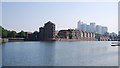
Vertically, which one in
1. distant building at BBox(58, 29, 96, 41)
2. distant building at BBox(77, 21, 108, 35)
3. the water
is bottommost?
the water

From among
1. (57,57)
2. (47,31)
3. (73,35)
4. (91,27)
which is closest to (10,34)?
(47,31)

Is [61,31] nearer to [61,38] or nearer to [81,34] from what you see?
[61,38]

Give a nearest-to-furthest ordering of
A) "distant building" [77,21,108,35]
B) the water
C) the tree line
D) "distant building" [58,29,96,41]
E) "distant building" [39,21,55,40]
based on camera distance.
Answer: the water < the tree line < "distant building" [39,21,55,40] < "distant building" [58,29,96,41] < "distant building" [77,21,108,35]

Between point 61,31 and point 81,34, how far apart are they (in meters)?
4.37

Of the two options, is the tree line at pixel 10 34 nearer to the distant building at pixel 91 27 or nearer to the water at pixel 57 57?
the water at pixel 57 57

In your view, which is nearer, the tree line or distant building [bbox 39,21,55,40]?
the tree line

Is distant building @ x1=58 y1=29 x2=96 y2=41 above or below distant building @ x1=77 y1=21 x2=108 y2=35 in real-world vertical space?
below

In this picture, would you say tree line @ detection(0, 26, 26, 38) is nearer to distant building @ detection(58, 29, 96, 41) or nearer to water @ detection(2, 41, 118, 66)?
distant building @ detection(58, 29, 96, 41)

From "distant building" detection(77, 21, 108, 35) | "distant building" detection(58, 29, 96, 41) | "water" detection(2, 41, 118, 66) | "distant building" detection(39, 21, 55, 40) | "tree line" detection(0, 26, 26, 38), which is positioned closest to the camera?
"water" detection(2, 41, 118, 66)

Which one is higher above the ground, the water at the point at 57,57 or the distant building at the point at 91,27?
the distant building at the point at 91,27

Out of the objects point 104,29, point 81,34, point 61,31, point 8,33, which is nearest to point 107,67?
point 8,33

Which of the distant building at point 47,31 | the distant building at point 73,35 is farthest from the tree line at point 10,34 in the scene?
the distant building at point 73,35

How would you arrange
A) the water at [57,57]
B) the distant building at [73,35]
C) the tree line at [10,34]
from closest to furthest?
the water at [57,57], the tree line at [10,34], the distant building at [73,35]

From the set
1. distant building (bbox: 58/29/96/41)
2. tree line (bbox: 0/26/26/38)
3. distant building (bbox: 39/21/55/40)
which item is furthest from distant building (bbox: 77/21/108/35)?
tree line (bbox: 0/26/26/38)
